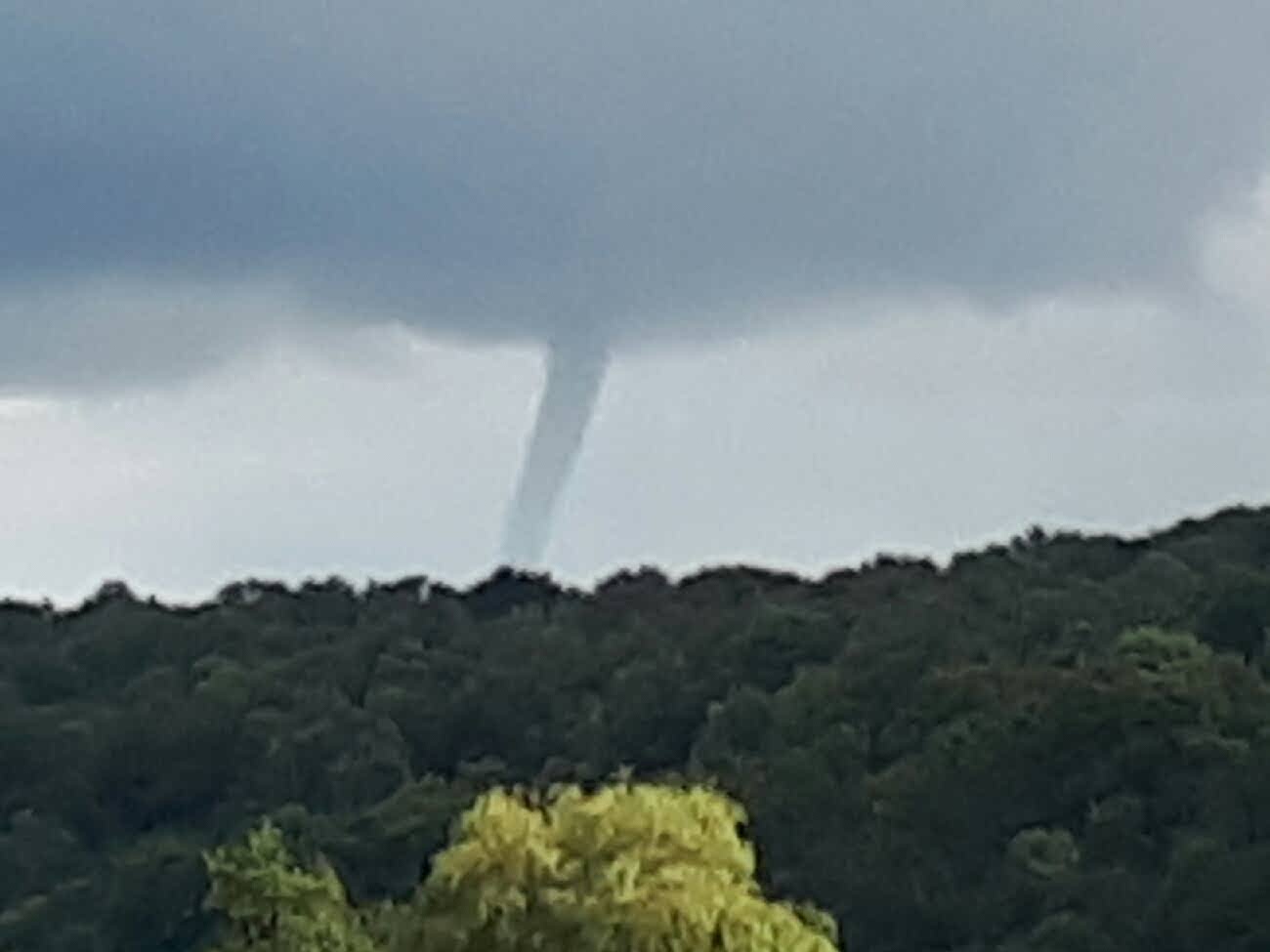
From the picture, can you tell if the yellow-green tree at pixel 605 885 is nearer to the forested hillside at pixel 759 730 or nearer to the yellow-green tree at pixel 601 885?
the yellow-green tree at pixel 601 885

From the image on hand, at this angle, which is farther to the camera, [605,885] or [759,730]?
[759,730]

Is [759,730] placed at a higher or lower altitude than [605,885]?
higher

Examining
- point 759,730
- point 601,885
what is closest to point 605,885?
point 601,885

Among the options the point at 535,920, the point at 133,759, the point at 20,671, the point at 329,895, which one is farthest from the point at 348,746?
the point at 535,920

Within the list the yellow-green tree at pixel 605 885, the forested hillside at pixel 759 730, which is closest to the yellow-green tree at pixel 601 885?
the yellow-green tree at pixel 605 885

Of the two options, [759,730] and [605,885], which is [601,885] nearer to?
[605,885]

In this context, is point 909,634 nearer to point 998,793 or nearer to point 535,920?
point 998,793
